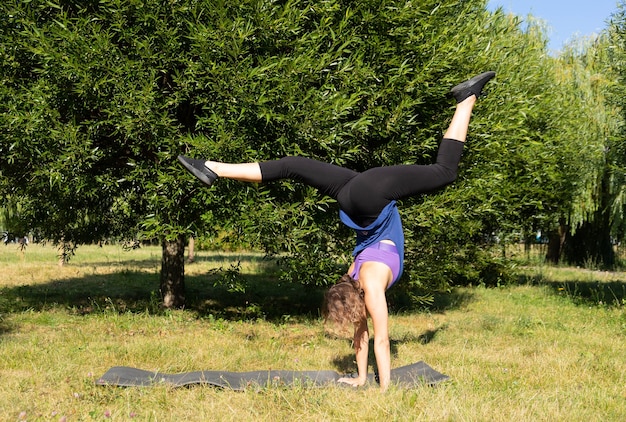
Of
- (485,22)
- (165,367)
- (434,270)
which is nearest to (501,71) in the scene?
(485,22)

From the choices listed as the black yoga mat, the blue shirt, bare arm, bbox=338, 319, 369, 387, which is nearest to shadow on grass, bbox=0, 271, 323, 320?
the black yoga mat

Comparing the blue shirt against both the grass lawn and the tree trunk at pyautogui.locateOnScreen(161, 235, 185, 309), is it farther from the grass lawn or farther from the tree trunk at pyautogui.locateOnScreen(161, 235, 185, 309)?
the tree trunk at pyautogui.locateOnScreen(161, 235, 185, 309)

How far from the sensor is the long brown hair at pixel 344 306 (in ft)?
16.4

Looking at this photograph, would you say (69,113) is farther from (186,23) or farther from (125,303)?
(125,303)

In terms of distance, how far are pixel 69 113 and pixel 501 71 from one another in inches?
315

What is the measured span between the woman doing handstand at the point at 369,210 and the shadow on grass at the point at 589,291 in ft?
23.1

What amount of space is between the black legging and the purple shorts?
28cm

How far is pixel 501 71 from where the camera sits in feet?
35.2

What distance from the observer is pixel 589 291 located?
14305mm

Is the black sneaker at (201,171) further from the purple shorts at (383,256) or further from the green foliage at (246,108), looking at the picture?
the green foliage at (246,108)

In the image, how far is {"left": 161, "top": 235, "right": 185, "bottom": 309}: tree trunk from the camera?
Answer: 1108 centimetres

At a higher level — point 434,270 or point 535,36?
point 535,36

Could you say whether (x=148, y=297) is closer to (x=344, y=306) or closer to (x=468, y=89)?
(x=344, y=306)

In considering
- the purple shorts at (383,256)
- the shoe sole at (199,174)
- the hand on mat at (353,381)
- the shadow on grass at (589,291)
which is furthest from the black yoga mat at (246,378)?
the shadow on grass at (589,291)
